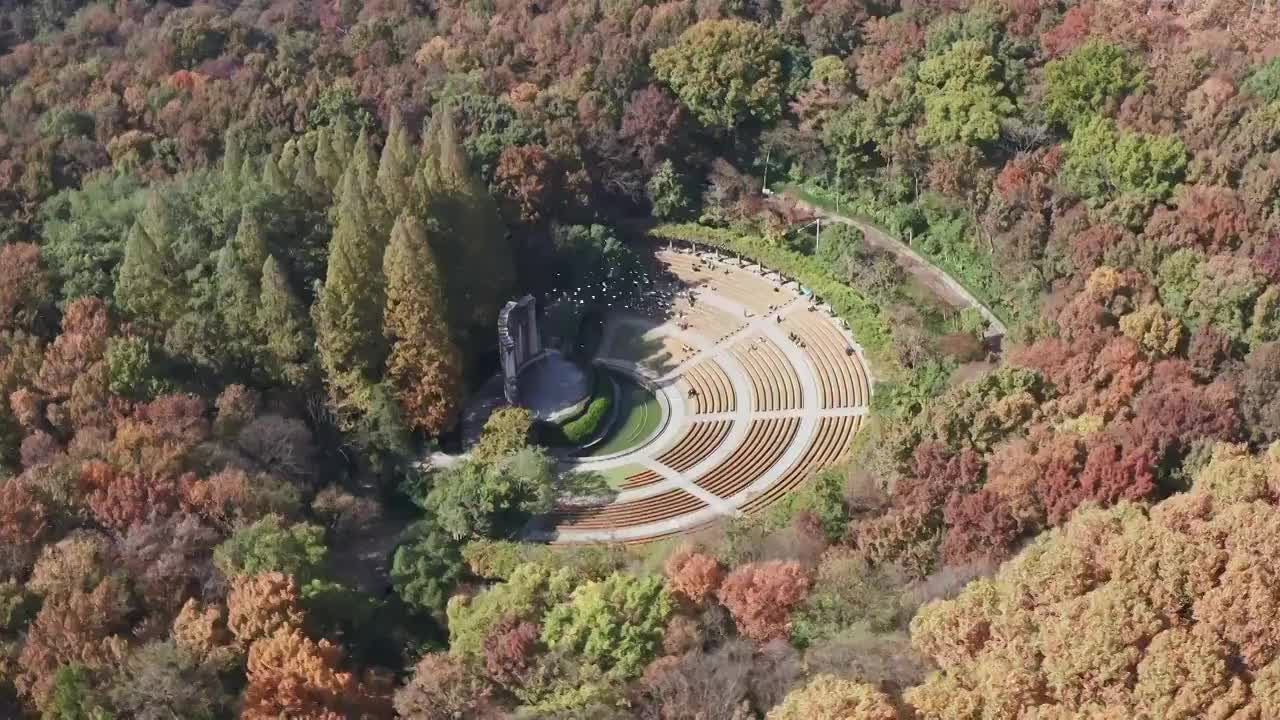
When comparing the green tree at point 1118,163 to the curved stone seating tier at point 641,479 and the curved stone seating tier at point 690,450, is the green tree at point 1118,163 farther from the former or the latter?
the curved stone seating tier at point 641,479

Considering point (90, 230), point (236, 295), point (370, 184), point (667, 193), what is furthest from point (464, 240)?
point (667, 193)

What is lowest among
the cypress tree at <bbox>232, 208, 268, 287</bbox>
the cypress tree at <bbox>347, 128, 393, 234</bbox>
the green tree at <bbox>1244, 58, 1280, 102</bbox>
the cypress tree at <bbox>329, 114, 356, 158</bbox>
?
the cypress tree at <bbox>232, 208, 268, 287</bbox>

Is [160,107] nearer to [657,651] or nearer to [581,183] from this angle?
[581,183]

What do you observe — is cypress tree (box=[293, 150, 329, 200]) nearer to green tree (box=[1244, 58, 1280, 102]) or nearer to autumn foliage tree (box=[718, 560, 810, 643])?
autumn foliage tree (box=[718, 560, 810, 643])

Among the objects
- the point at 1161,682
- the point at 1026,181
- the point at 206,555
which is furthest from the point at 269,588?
the point at 1026,181

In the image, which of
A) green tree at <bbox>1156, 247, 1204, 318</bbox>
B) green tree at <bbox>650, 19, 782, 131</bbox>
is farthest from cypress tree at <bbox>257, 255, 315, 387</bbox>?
green tree at <bbox>1156, 247, 1204, 318</bbox>

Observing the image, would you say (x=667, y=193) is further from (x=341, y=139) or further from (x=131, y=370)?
(x=131, y=370)
